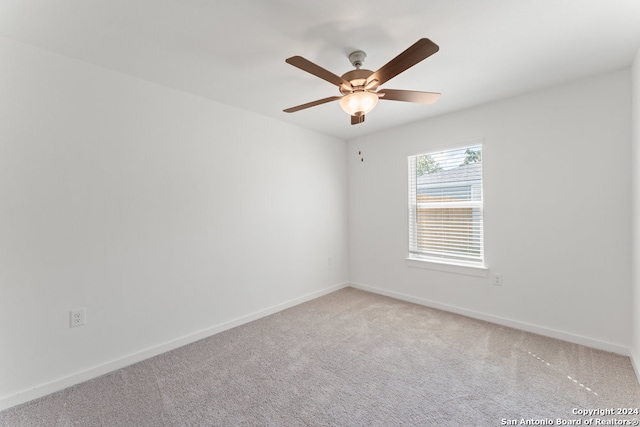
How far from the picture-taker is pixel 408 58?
150 cm

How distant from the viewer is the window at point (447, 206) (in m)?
3.13

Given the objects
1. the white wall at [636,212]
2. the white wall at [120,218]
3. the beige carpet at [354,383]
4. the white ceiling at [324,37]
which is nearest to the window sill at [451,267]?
the beige carpet at [354,383]

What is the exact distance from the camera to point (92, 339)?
6.82 ft

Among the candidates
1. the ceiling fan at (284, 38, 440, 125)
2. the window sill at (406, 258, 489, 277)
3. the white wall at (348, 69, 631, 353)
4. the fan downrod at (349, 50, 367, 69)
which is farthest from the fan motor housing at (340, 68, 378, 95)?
the window sill at (406, 258, 489, 277)

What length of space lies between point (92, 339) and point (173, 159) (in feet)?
5.18

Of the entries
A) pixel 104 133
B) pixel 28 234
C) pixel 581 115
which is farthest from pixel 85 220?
pixel 581 115

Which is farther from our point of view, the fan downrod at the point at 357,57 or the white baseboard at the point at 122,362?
the fan downrod at the point at 357,57

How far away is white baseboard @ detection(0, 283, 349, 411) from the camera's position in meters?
1.80

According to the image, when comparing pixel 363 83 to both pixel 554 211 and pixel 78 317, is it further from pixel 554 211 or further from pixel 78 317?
pixel 78 317

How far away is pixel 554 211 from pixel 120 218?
152 inches

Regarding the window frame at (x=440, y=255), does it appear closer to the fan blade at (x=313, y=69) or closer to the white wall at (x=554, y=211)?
the white wall at (x=554, y=211)

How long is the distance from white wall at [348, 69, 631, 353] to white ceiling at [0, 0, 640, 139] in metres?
0.34

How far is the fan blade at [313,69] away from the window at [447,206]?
2.06 metres

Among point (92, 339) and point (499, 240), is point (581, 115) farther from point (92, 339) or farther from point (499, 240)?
point (92, 339)
